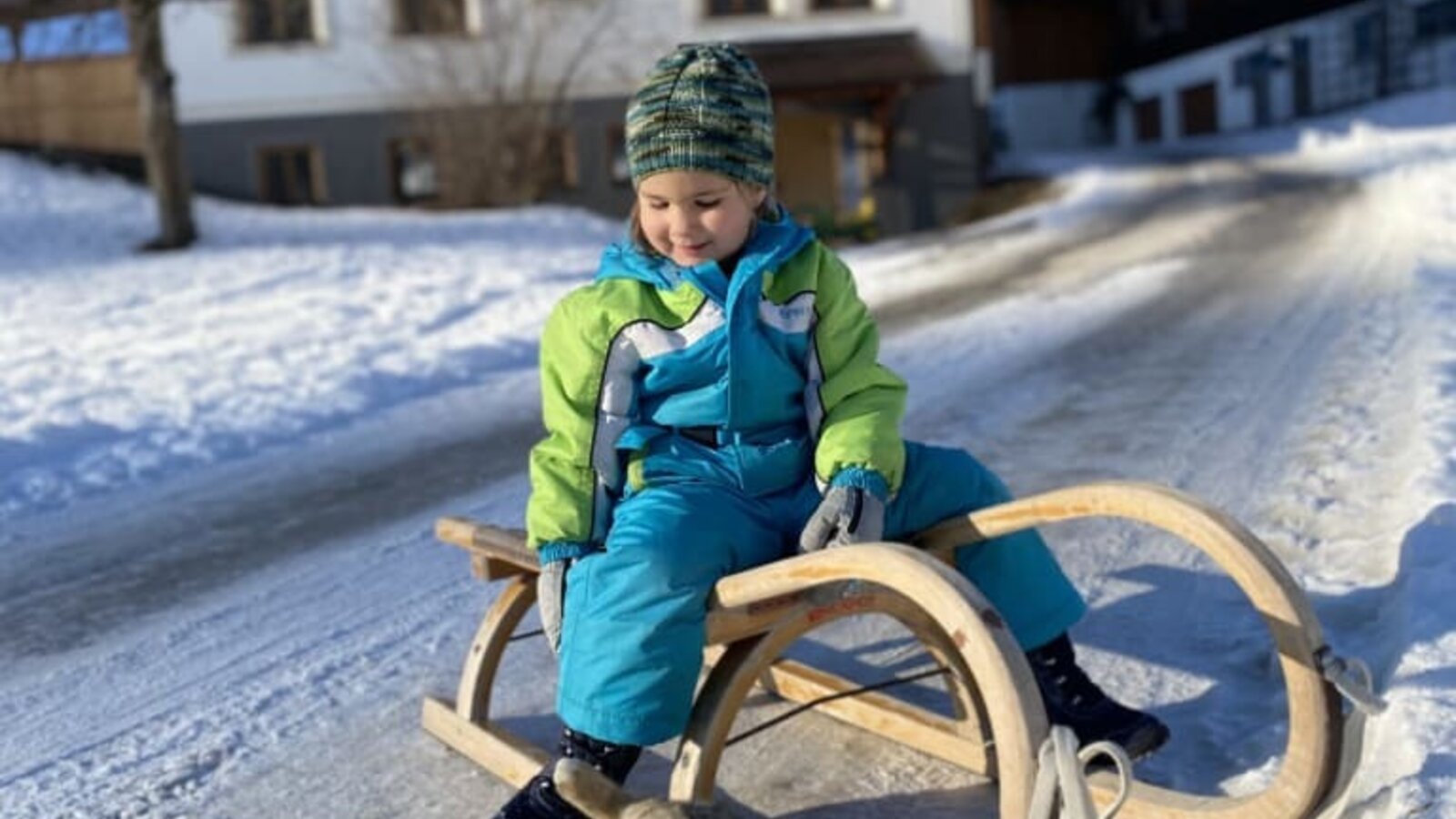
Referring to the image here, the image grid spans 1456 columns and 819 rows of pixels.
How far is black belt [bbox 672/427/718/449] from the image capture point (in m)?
2.94

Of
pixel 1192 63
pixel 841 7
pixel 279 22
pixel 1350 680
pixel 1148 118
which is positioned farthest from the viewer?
pixel 1148 118

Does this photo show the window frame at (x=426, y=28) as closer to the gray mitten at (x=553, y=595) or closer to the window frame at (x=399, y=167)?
the window frame at (x=399, y=167)

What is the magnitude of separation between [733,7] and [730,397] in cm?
2267

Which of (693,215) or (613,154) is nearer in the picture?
(693,215)

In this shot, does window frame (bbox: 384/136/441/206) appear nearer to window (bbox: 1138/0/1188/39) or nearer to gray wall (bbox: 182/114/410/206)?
gray wall (bbox: 182/114/410/206)

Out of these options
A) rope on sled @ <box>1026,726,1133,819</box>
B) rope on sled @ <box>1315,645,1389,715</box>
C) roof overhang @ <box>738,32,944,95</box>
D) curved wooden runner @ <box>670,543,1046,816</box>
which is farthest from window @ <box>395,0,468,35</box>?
rope on sled @ <box>1026,726,1133,819</box>

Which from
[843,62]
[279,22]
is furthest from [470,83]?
[843,62]

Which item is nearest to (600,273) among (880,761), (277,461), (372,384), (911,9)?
(880,761)

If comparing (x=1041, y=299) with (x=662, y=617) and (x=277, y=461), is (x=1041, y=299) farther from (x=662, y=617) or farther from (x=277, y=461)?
(x=662, y=617)

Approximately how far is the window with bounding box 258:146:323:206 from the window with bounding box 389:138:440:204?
4.01ft

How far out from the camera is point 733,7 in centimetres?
2458

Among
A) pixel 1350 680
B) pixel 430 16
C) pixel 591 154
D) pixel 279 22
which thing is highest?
pixel 279 22

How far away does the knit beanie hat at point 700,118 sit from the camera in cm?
286

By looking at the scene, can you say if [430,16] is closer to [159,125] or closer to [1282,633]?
[159,125]
